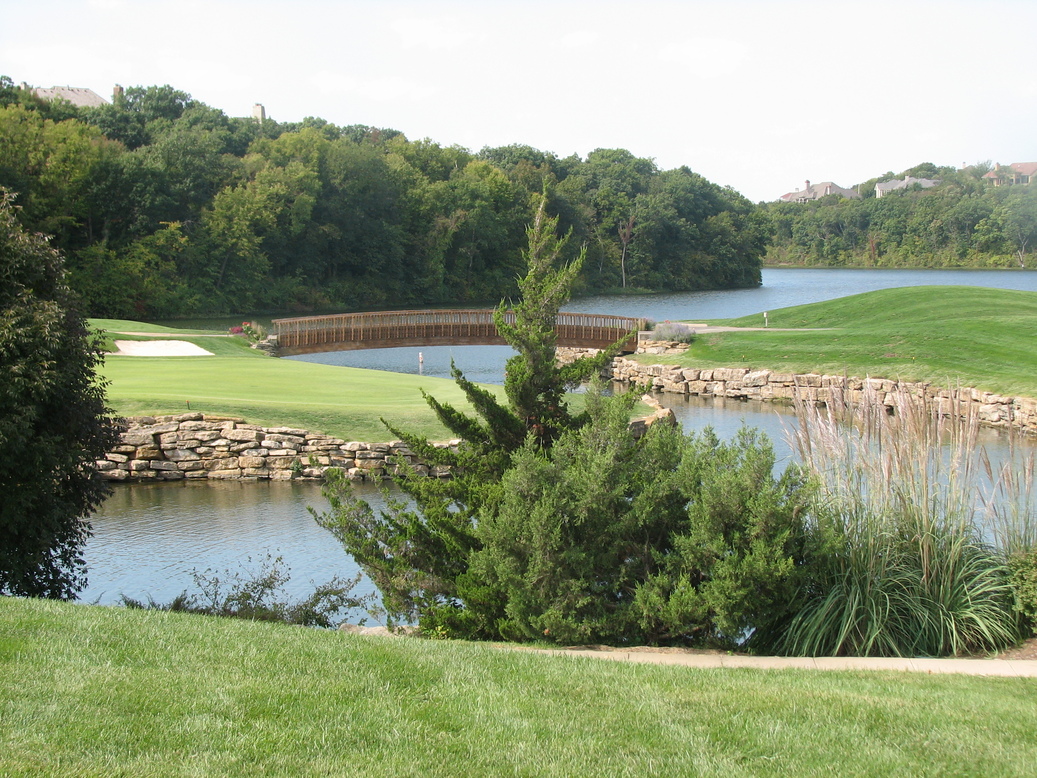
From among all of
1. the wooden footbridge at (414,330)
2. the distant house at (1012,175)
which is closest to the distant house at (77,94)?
the wooden footbridge at (414,330)

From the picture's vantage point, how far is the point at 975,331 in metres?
31.7

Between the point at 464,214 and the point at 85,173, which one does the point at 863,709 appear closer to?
the point at 85,173

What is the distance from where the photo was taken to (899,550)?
7.87 metres

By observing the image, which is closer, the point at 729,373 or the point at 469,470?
the point at 469,470

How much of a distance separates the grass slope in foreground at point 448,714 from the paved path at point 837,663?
383 mm

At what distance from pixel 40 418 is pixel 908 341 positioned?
2936 cm

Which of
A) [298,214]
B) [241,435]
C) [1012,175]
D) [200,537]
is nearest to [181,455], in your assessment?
[241,435]

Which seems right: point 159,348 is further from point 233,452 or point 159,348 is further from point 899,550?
point 899,550

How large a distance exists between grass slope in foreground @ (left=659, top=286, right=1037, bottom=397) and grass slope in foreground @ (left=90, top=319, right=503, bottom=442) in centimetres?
1400

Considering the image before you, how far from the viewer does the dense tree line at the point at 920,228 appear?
3930 inches

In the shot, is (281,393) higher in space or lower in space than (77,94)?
lower

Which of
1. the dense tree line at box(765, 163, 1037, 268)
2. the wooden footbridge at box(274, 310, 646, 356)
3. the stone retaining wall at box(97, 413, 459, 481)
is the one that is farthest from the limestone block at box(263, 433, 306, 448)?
the dense tree line at box(765, 163, 1037, 268)

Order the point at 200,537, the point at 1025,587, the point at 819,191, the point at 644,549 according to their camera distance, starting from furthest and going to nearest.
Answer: the point at 819,191 → the point at 200,537 → the point at 644,549 → the point at 1025,587

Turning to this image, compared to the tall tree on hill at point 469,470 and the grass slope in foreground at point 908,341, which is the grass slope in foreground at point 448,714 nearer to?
→ the tall tree on hill at point 469,470
